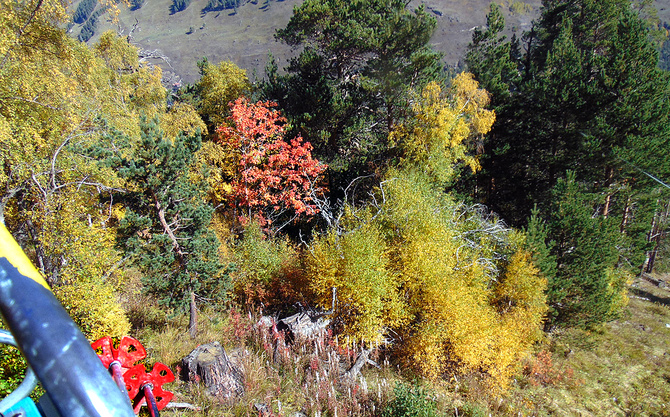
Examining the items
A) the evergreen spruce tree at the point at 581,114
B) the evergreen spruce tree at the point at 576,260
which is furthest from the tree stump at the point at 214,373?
the evergreen spruce tree at the point at 581,114

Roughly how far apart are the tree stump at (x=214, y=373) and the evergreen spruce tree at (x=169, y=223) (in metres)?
2.24

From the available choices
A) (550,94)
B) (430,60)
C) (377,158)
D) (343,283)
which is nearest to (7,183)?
(343,283)

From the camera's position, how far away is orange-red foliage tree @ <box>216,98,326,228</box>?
19156mm

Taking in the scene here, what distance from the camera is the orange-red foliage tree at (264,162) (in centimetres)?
1916

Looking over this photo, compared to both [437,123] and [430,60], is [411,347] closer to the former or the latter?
[437,123]

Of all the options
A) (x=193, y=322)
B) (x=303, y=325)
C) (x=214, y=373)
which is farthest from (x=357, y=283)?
(x=214, y=373)

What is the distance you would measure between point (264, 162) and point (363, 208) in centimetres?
626

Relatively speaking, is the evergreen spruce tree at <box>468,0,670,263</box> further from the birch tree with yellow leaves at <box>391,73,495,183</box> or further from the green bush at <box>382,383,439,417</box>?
the green bush at <box>382,383,439,417</box>

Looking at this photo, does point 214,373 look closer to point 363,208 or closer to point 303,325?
point 303,325

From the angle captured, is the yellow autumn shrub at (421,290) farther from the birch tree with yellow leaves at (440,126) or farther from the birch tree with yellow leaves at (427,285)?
the birch tree with yellow leaves at (440,126)

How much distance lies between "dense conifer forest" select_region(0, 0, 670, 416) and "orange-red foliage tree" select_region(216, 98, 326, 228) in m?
0.17

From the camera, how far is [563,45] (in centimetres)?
→ 2398

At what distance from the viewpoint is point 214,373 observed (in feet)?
28.6

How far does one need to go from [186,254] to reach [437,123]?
1383 cm
